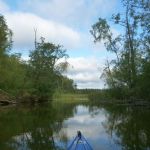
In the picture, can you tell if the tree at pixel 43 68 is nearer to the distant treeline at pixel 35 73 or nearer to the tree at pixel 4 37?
the distant treeline at pixel 35 73

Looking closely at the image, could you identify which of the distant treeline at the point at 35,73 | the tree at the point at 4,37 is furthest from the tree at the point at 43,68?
the tree at the point at 4,37

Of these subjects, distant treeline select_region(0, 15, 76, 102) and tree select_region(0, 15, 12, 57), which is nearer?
tree select_region(0, 15, 12, 57)

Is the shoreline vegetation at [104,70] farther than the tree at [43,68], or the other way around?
the tree at [43,68]

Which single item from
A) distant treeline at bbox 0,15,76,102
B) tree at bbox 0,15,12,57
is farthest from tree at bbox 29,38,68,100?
tree at bbox 0,15,12,57

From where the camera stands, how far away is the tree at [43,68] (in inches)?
2992

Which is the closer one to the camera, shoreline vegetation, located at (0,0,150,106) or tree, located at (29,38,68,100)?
shoreline vegetation, located at (0,0,150,106)

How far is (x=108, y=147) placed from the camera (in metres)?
17.2

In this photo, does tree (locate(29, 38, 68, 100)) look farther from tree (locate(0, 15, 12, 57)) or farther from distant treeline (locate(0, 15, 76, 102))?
tree (locate(0, 15, 12, 57))

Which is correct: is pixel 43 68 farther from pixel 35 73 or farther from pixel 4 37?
pixel 4 37

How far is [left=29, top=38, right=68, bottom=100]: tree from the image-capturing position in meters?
76.0

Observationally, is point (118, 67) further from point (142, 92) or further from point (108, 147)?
point (108, 147)

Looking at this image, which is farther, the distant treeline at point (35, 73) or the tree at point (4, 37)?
the distant treeline at point (35, 73)

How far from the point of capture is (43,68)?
253 ft

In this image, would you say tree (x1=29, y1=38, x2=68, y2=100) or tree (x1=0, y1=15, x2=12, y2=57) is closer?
tree (x1=0, y1=15, x2=12, y2=57)
